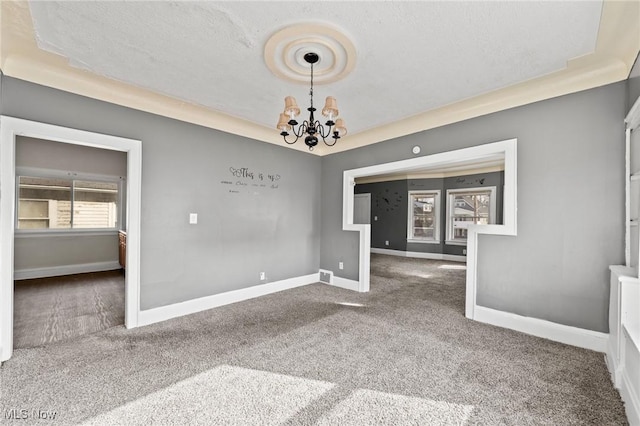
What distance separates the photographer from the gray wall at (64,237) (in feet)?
15.7

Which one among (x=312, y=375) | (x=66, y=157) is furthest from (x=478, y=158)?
(x=66, y=157)

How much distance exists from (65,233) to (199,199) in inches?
167

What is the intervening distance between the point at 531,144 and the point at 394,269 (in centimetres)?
411

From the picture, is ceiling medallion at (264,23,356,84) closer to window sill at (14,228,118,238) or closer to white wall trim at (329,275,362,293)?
white wall trim at (329,275,362,293)

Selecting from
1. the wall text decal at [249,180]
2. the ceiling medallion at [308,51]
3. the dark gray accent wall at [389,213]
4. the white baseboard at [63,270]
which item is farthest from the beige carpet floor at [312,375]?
the dark gray accent wall at [389,213]

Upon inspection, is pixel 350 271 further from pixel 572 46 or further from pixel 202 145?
pixel 572 46

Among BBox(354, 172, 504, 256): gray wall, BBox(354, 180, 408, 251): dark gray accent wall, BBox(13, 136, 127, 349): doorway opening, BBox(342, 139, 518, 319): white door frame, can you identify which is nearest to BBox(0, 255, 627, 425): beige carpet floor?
BBox(342, 139, 518, 319): white door frame

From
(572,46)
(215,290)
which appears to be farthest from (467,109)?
(215,290)

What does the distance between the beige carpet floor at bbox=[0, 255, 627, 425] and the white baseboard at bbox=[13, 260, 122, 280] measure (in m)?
4.02

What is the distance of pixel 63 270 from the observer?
5484 millimetres

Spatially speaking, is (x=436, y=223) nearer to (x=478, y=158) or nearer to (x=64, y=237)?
(x=478, y=158)

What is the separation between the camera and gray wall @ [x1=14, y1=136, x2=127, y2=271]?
4.77 metres

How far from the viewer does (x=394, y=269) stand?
20.9 ft

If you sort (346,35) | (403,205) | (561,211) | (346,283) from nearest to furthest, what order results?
(346,35)
(561,211)
(346,283)
(403,205)
